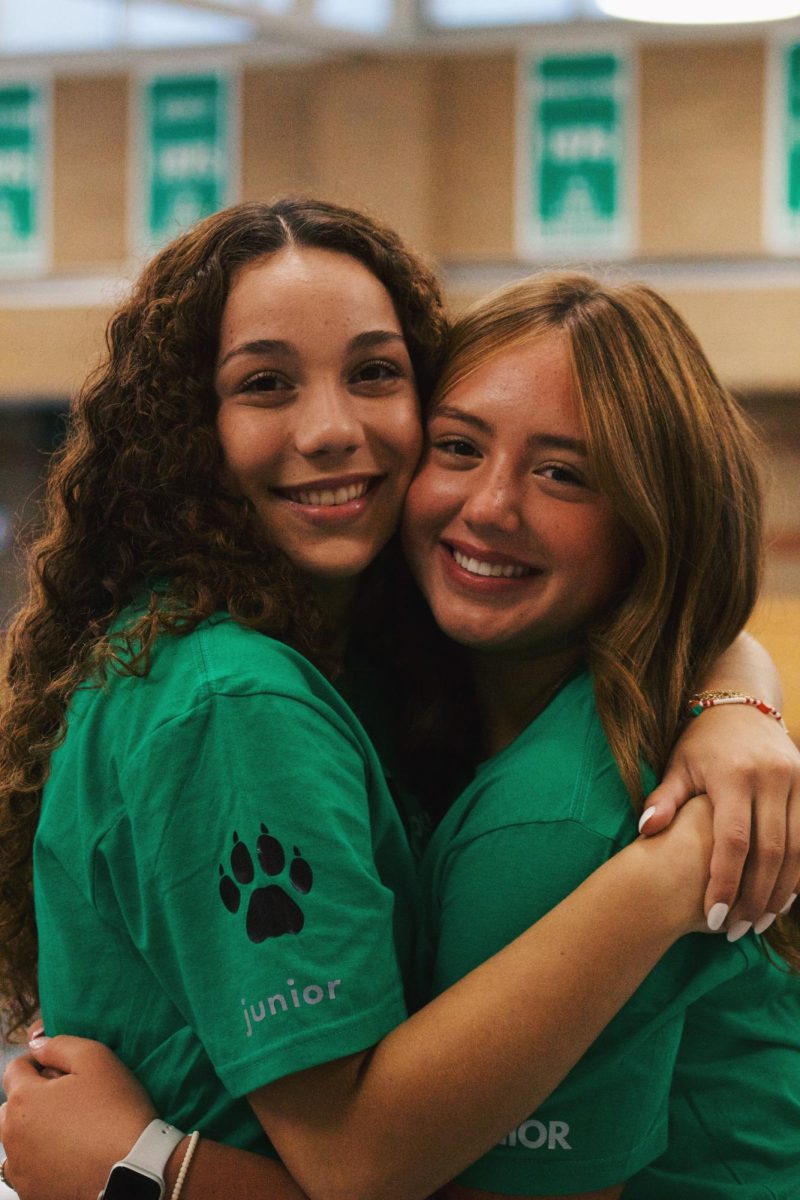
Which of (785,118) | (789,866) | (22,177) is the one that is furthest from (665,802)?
(22,177)

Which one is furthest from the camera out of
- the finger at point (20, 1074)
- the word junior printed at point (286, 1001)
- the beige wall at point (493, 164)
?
the beige wall at point (493, 164)

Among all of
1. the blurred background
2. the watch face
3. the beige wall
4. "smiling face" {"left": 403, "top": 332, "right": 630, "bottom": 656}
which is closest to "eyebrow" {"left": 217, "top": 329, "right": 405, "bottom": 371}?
"smiling face" {"left": 403, "top": 332, "right": 630, "bottom": 656}

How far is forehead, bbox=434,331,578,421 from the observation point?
1.76m

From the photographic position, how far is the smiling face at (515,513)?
1.77 m

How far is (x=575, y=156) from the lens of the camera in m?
6.39

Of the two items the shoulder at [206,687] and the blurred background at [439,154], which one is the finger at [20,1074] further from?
the blurred background at [439,154]

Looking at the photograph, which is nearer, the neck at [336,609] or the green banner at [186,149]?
the neck at [336,609]

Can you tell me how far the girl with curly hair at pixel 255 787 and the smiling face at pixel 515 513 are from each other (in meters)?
0.07

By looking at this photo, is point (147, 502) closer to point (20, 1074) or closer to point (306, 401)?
point (306, 401)

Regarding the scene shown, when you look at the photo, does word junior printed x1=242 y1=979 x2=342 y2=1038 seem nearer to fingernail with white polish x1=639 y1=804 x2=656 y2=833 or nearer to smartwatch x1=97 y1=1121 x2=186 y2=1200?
smartwatch x1=97 y1=1121 x2=186 y2=1200

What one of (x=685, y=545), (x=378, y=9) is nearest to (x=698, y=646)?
(x=685, y=545)

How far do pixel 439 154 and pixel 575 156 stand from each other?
23.0 inches

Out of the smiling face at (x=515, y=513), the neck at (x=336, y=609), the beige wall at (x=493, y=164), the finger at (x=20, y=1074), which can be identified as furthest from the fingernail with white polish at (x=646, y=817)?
the beige wall at (x=493, y=164)

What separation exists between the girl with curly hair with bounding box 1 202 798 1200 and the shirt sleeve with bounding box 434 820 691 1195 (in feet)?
0.23
